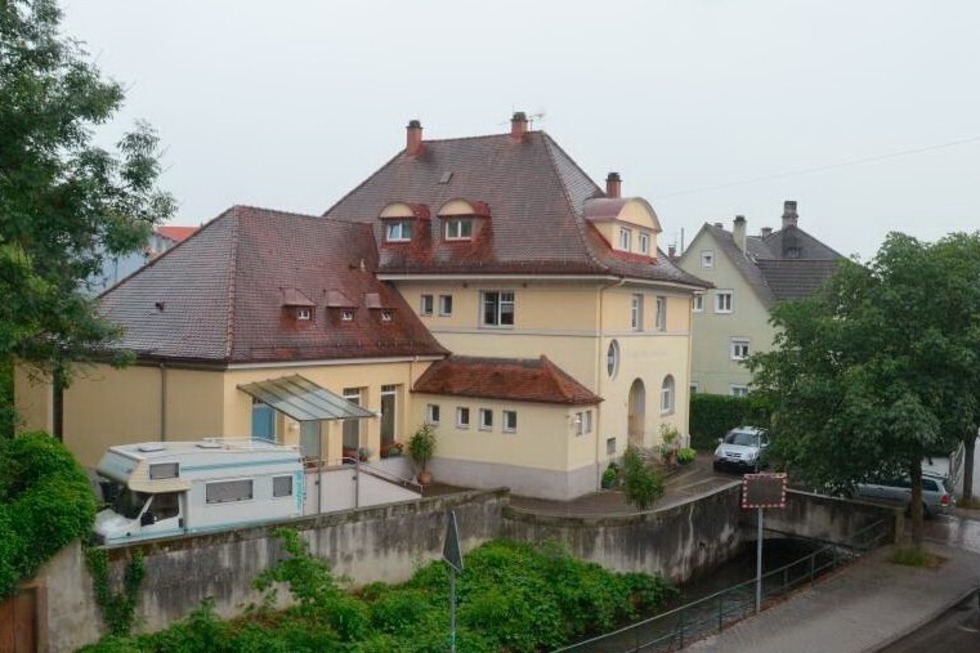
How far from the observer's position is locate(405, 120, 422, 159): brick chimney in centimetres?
3391

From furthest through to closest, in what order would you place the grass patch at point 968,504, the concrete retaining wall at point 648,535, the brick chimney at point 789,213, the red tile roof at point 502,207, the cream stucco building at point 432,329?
the brick chimney at point 789,213, the grass patch at point 968,504, the red tile roof at point 502,207, the cream stucco building at point 432,329, the concrete retaining wall at point 648,535

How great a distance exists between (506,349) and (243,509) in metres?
11.9

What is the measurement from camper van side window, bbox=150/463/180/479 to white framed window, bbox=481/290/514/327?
13.2 metres

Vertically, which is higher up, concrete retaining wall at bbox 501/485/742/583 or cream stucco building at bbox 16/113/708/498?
cream stucco building at bbox 16/113/708/498

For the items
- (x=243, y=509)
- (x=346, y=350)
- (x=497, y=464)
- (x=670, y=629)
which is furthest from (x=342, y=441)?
(x=670, y=629)

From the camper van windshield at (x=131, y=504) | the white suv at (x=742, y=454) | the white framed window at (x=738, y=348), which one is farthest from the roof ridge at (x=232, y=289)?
the white framed window at (x=738, y=348)

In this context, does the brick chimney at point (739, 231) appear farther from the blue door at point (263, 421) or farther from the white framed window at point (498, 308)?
the blue door at point (263, 421)

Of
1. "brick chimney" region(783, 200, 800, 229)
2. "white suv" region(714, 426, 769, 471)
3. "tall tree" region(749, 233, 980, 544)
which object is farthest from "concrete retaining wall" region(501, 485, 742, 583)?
"brick chimney" region(783, 200, 800, 229)

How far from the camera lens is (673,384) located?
33406 mm

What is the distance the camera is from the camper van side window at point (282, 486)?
1852cm

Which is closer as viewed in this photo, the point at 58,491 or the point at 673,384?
the point at 58,491

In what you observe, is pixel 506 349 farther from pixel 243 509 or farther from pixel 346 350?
pixel 243 509

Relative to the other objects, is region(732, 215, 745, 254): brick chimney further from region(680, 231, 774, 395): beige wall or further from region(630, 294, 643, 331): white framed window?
region(630, 294, 643, 331): white framed window

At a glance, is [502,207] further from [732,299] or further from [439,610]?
[732,299]
